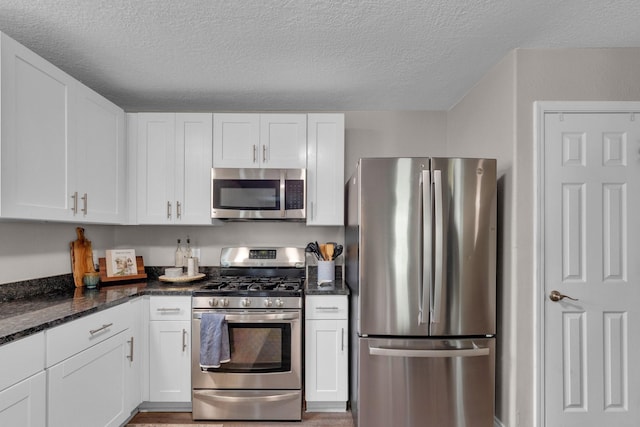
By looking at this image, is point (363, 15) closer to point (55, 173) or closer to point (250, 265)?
point (55, 173)

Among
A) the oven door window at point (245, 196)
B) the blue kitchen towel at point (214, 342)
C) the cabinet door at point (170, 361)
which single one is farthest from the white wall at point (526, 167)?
the cabinet door at point (170, 361)

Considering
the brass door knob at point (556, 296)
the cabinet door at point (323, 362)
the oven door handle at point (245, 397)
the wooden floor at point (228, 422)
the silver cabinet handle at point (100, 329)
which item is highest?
the brass door knob at point (556, 296)

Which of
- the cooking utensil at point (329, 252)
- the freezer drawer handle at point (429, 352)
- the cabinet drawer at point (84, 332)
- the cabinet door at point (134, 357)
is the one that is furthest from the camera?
the cooking utensil at point (329, 252)

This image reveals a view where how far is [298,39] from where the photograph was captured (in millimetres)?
1889

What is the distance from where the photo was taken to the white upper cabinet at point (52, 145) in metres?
1.62

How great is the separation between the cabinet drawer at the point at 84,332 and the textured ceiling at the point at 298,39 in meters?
1.56

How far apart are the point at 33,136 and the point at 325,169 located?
71.3 inches

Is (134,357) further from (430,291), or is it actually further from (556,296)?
(556,296)

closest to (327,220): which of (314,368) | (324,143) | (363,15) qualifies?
(324,143)

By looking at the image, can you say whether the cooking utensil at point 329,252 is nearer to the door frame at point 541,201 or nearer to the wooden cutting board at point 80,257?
the door frame at point 541,201

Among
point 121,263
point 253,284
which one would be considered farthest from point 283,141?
point 121,263

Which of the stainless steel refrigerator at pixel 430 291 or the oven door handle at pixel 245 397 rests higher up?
the stainless steel refrigerator at pixel 430 291

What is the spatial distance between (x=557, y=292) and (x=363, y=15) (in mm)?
1851

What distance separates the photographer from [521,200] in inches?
77.6
